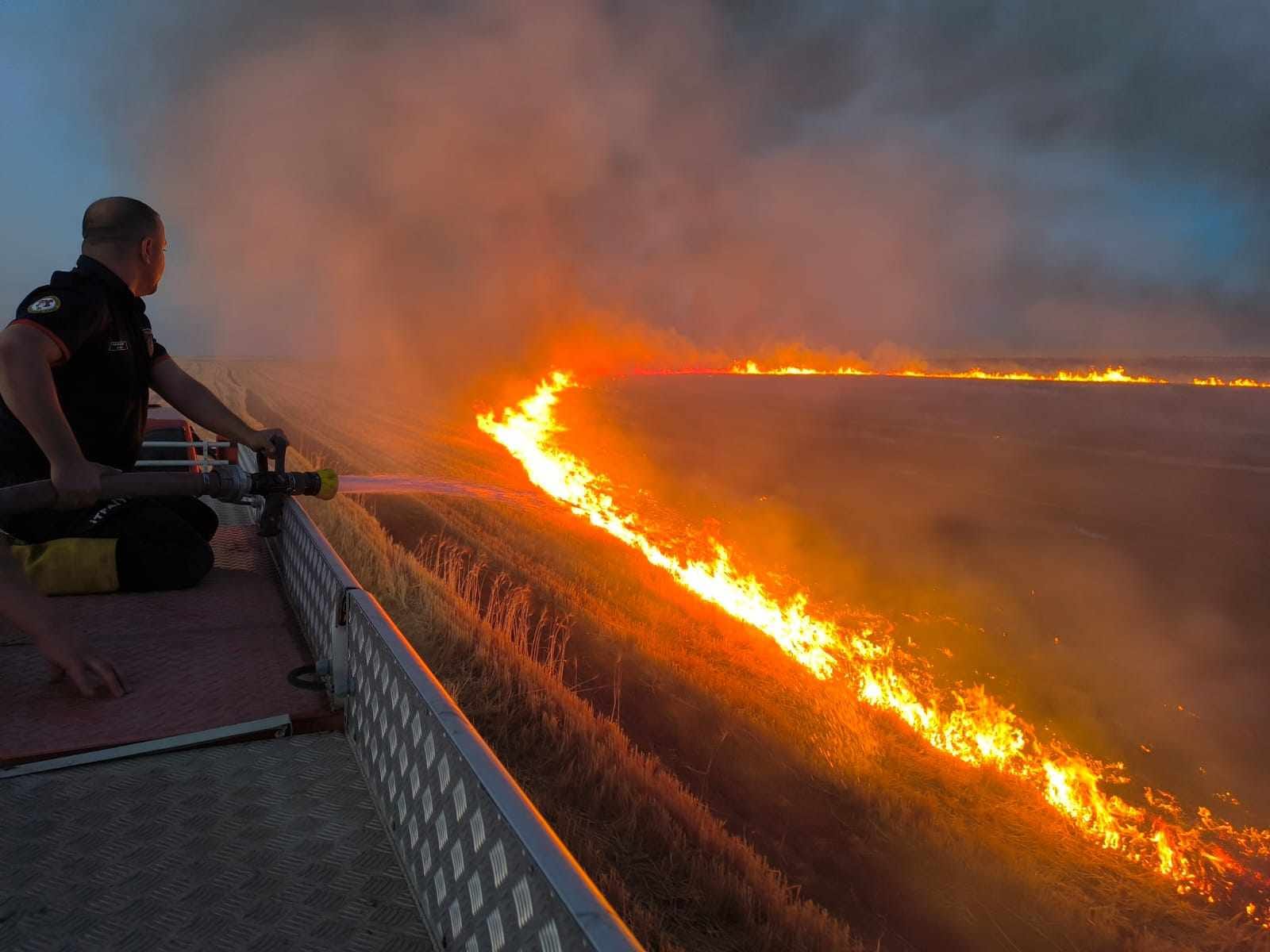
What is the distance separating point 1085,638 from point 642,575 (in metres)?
10.8

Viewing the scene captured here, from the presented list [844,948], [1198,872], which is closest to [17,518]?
[844,948]

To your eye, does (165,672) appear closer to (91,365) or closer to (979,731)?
(91,365)

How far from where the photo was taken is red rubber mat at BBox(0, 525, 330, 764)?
9.89 feet

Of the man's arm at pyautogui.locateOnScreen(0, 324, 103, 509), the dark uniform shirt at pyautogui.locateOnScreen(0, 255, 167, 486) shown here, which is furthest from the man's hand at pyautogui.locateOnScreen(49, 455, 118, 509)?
the dark uniform shirt at pyautogui.locateOnScreen(0, 255, 167, 486)

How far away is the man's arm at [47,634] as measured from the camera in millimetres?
2920

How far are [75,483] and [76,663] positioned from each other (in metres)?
0.85

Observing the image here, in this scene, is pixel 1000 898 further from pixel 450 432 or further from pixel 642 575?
pixel 450 432

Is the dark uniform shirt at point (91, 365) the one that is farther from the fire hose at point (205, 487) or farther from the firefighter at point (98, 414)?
the fire hose at point (205, 487)

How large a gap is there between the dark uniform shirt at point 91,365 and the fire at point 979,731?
30.6 feet

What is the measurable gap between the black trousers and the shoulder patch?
4.14 feet

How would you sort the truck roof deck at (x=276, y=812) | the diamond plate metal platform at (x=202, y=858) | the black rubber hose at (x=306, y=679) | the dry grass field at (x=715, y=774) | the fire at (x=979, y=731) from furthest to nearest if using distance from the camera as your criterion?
the fire at (x=979, y=731) → the dry grass field at (x=715, y=774) → the black rubber hose at (x=306, y=679) → the diamond plate metal platform at (x=202, y=858) → the truck roof deck at (x=276, y=812)

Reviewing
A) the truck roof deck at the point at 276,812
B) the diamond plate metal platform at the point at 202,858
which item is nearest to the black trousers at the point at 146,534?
the truck roof deck at the point at 276,812

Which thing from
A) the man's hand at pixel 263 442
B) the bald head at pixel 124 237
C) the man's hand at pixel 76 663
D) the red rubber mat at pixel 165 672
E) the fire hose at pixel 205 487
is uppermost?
the bald head at pixel 124 237

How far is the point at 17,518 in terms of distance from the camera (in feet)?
12.7
